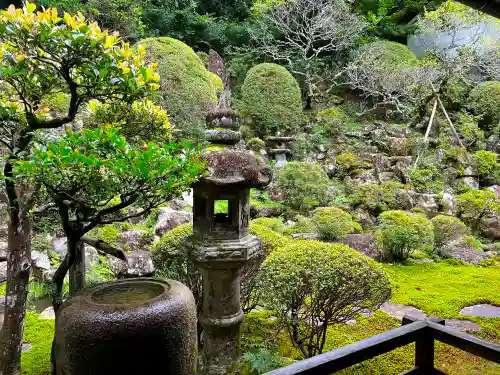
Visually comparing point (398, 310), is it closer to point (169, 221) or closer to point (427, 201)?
point (169, 221)

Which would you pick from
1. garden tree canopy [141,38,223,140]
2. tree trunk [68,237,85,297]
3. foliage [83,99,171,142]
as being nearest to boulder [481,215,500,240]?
garden tree canopy [141,38,223,140]

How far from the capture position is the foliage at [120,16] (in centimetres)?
1231

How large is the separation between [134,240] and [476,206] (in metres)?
7.93

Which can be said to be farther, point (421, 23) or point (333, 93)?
point (333, 93)

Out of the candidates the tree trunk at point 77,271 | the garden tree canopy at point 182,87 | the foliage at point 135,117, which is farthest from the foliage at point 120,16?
the tree trunk at point 77,271

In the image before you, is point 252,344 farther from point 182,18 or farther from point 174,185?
point 182,18

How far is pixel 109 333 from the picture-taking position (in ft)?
6.46

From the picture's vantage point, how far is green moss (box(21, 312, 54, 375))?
3543 mm

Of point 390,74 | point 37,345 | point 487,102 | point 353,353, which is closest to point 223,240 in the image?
point 353,353

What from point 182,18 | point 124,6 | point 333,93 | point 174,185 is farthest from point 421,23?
point 174,185

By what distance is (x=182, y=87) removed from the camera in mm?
10742

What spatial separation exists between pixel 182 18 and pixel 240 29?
2.38 metres

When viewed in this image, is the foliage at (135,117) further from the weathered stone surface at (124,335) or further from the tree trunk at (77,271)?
the weathered stone surface at (124,335)

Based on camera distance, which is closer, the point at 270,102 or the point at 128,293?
the point at 128,293
